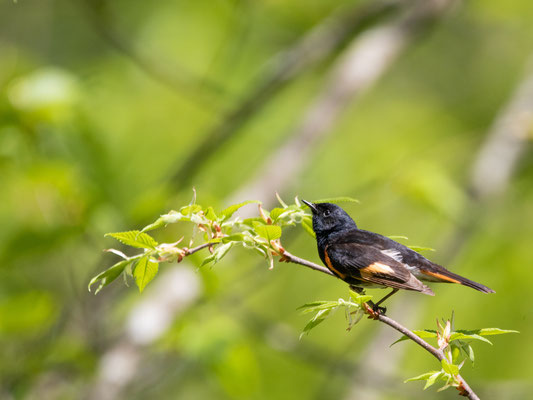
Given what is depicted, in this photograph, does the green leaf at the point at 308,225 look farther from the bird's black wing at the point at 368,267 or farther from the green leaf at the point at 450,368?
the green leaf at the point at 450,368

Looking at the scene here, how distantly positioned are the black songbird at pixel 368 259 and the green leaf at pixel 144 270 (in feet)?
1.67

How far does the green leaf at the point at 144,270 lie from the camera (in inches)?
61.5

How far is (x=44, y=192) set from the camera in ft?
13.5

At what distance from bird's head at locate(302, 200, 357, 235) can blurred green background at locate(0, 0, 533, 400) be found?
3.68ft

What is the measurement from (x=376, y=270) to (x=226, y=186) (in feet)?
17.6

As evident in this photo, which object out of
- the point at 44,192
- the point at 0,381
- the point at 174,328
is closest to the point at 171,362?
the point at 174,328

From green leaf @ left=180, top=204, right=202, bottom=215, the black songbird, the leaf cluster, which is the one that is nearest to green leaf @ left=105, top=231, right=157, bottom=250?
the leaf cluster

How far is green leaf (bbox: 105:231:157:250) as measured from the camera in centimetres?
153

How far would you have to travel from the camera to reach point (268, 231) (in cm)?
158

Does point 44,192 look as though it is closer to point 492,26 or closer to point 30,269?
point 30,269

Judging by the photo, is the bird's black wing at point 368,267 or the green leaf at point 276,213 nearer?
the green leaf at point 276,213

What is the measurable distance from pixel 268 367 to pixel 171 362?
2956 millimetres

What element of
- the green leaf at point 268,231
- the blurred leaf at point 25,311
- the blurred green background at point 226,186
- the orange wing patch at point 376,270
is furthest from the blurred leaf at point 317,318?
the blurred leaf at point 25,311

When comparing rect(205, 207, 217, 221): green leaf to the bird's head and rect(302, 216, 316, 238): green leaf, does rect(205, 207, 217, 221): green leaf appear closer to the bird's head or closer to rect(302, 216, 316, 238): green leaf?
rect(302, 216, 316, 238): green leaf
